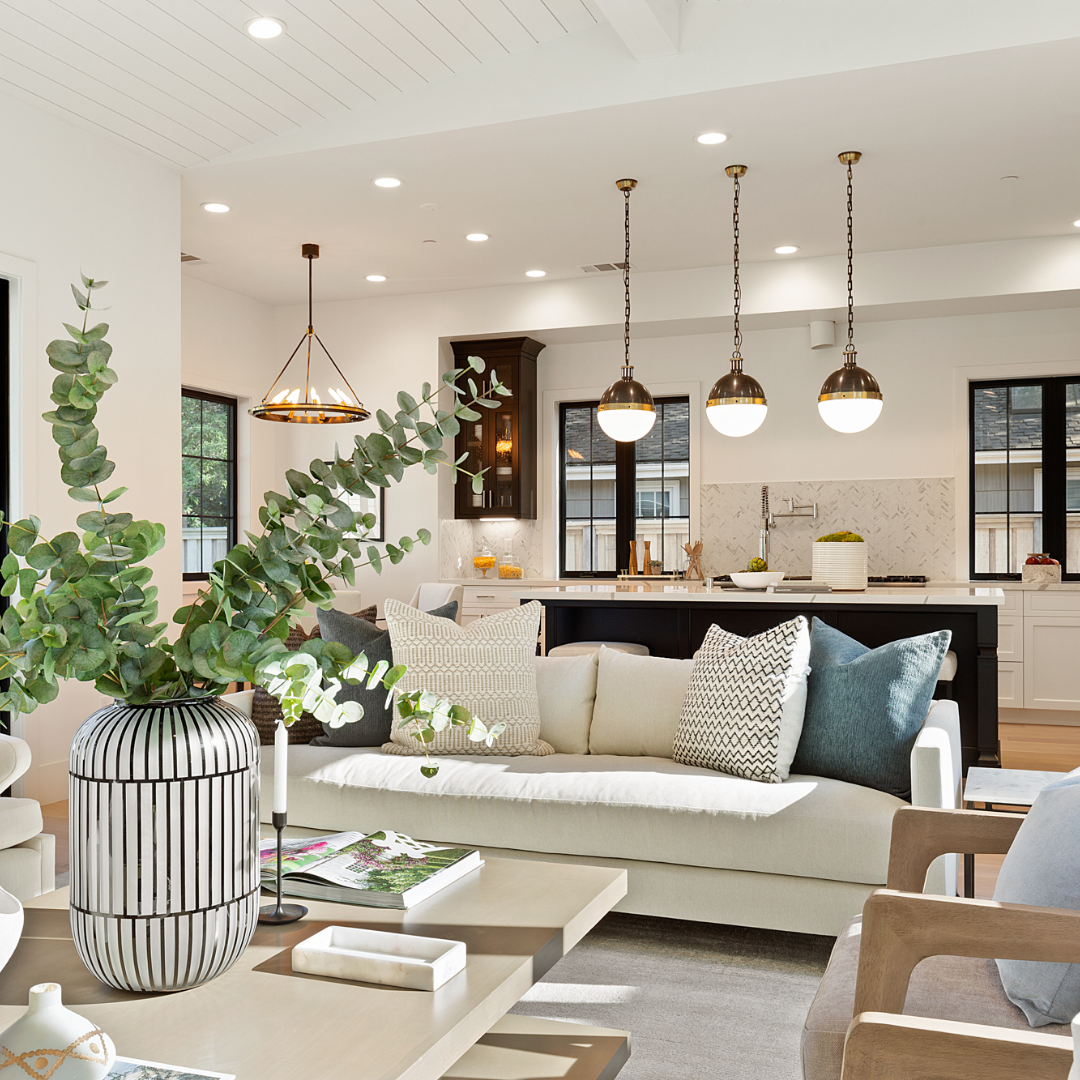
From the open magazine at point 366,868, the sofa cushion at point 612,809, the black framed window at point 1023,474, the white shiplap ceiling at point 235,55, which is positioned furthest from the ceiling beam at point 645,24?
the black framed window at point 1023,474

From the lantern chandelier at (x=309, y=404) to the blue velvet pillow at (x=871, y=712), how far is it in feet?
8.28

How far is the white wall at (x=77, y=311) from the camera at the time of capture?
4.41 meters

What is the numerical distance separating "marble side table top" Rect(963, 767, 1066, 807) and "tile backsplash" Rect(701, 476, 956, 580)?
168 inches

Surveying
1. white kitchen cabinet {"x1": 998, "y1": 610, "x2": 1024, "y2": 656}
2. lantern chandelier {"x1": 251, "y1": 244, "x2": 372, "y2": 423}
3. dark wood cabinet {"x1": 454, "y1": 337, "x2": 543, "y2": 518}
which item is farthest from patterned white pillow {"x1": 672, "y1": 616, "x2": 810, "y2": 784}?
dark wood cabinet {"x1": 454, "y1": 337, "x2": 543, "y2": 518}

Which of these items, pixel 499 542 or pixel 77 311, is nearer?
pixel 77 311

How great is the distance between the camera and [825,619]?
4766 mm

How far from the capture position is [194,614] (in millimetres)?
1367

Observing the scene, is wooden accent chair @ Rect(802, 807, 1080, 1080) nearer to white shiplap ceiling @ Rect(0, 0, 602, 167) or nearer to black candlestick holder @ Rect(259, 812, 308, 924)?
black candlestick holder @ Rect(259, 812, 308, 924)

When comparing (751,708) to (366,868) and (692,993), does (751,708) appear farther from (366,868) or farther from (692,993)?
(366,868)

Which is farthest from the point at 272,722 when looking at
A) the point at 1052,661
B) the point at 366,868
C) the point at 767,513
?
the point at 1052,661

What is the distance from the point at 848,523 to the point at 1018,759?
2166 millimetres

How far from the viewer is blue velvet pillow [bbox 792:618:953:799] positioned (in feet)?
9.18

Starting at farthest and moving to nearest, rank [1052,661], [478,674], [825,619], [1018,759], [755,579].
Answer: [1052,661], [1018,759], [755,579], [825,619], [478,674]

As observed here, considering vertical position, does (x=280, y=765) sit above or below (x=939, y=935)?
above
